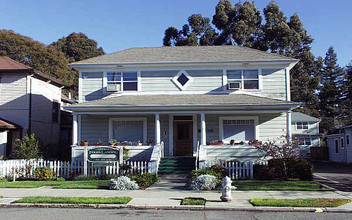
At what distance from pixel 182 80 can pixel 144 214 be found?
12050 mm

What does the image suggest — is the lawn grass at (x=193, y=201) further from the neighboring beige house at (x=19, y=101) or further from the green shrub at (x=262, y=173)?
the neighboring beige house at (x=19, y=101)

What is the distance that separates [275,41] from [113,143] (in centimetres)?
3342

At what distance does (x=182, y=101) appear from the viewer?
17.7 metres

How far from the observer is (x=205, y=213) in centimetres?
864

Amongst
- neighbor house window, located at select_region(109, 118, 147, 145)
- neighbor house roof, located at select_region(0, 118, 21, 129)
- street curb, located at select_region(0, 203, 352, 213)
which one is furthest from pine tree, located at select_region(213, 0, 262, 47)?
street curb, located at select_region(0, 203, 352, 213)

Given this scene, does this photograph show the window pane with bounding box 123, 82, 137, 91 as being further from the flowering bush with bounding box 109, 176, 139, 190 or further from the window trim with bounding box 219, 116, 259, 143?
the flowering bush with bounding box 109, 176, 139, 190

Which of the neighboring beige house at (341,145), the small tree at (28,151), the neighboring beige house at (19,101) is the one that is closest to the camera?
the small tree at (28,151)

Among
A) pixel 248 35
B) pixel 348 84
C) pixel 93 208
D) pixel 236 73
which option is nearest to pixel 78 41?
pixel 248 35

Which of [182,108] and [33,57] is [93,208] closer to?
[182,108]

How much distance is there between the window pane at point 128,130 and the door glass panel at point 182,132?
216 cm

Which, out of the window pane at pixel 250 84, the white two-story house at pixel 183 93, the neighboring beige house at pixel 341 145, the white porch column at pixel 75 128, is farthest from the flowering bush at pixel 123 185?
the neighboring beige house at pixel 341 145

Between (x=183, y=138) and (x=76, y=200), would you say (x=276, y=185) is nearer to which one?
(x=76, y=200)

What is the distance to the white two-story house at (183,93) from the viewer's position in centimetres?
1873

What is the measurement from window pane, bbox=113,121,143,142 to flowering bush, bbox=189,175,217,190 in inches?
289
